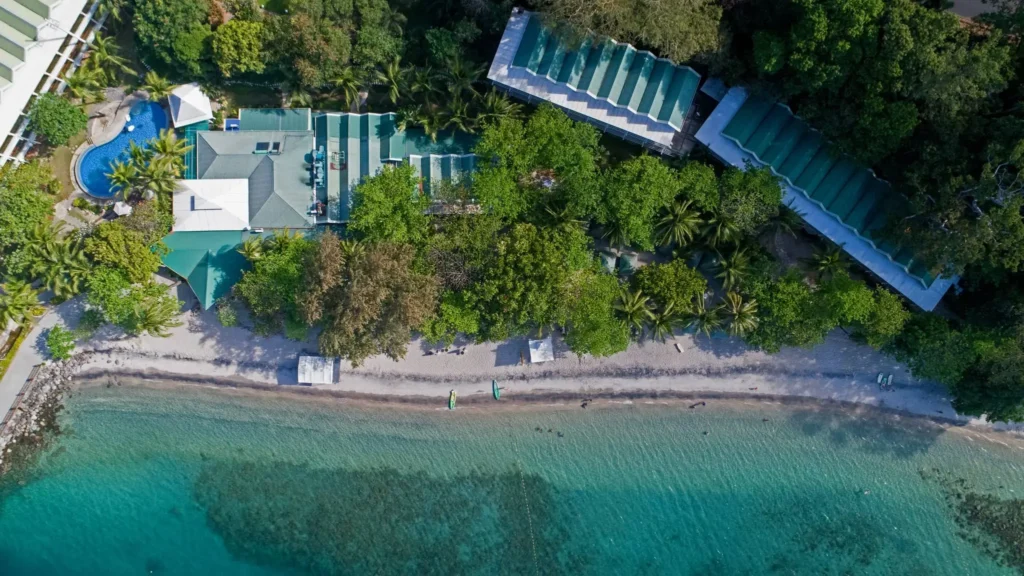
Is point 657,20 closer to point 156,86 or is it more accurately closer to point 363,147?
point 363,147

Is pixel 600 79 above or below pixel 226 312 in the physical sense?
above

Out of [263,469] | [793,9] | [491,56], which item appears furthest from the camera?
[263,469]

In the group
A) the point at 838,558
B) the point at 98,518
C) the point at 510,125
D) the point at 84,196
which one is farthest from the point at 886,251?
the point at 98,518

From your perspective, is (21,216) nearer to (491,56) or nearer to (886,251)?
(491,56)

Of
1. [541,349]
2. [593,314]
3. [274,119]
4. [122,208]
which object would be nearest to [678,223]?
[593,314]

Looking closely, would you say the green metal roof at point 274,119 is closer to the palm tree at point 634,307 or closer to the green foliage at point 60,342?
the green foliage at point 60,342

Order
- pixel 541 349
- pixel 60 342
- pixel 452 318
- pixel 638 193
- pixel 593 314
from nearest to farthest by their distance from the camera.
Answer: pixel 638 193 < pixel 593 314 < pixel 452 318 < pixel 60 342 < pixel 541 349

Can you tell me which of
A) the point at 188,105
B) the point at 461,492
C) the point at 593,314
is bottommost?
the point at 461,492

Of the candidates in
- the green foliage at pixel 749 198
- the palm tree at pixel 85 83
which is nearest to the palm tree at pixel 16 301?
the palm tree at pixel 85 83
